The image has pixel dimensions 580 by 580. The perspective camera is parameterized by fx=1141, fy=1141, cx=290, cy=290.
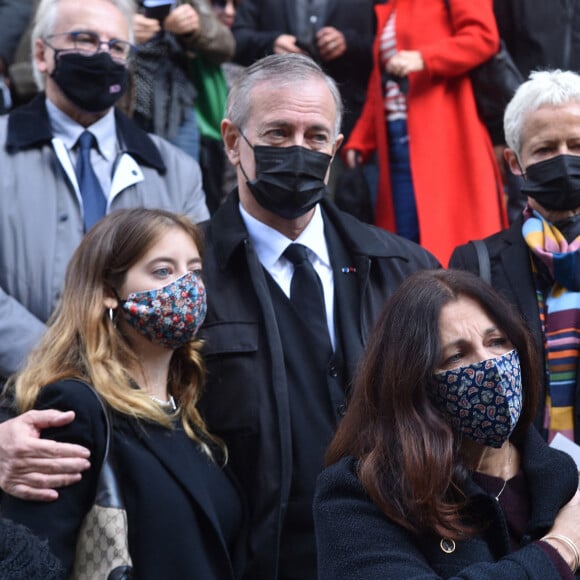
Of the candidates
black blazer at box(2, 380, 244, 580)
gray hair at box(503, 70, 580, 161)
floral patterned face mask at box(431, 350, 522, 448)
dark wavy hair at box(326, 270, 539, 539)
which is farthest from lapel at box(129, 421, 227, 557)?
gray hair at box(503, 70, 580, 161)

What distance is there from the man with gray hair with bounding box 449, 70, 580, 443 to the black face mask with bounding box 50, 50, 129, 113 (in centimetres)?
158

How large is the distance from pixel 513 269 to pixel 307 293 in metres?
0.78

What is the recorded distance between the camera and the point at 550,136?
4238 millimetres

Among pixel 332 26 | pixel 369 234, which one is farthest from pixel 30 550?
pixel 332 26

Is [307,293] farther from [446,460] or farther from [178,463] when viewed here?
[446,460]

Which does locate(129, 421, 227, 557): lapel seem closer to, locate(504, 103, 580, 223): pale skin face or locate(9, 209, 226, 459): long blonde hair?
locate(9, 209, 226, 459): long blonde hair

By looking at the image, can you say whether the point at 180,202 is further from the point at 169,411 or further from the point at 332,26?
the point at 332,26

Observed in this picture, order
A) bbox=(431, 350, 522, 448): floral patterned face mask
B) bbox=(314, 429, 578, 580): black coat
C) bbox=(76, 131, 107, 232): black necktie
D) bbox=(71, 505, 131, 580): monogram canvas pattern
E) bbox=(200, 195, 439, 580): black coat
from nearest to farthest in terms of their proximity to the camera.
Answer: bbox=(314, 429, 578, 580): black coat, bbox=(431, 350, 522, 448): floral patterned face mask, bbox=(71, 505, 131, 580): monogram canvas pattern, bbox=(200, 195, 439, 580): black coat, bbox=(76, 131, 107, 232): black necktie

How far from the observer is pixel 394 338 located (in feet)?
10.5

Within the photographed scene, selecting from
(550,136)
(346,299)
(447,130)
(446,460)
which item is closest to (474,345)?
(446,460)

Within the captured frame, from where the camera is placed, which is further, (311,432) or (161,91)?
(161,91)

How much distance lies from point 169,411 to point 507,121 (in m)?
1.76

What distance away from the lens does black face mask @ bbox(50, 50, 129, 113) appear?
15.2 feet

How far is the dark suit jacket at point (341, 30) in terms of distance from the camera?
20.7ft
